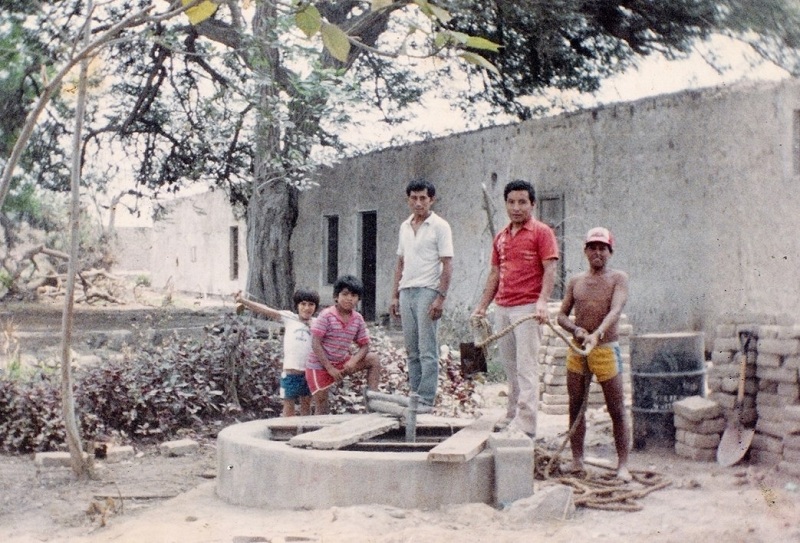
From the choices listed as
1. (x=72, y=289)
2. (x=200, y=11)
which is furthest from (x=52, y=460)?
(x=200, y=11)

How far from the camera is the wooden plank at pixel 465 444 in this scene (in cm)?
450

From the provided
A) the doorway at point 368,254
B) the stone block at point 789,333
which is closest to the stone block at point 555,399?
the stone block at point 789,333

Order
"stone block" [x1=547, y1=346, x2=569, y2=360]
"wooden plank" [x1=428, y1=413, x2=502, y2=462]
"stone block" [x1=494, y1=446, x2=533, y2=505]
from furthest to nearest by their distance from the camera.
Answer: "stone block" [x1=547, y1=346, x2=569, y2=360]
"stone block" [x1=494, y1=446, x2=533, y2=505]
"wooden plank" [x1=428, y1=413, x2=502, y2=462]

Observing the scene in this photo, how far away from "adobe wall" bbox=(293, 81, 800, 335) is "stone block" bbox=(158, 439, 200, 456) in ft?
17.1

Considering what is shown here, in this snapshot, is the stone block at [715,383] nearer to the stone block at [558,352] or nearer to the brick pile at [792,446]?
the brick pile at [792,446]

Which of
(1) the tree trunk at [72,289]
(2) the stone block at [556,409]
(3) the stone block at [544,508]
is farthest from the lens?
(2) the stone block at [556,409]

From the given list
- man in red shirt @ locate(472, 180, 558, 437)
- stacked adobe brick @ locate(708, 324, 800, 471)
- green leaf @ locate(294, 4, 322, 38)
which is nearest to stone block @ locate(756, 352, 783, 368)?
stacked adobe brick @ locate(708, 324, 800, 471)

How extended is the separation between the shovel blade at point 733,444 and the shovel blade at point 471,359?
1.55 metres

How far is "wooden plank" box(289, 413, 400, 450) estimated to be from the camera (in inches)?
191

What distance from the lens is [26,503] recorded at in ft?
17.1

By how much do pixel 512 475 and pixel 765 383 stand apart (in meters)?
1.98

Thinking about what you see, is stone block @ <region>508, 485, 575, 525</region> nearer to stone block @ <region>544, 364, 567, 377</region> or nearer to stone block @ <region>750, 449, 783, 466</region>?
stone block @ <region>750, 449, 783, 466</region>

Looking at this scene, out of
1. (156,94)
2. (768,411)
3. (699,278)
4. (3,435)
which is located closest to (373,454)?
(768,411)

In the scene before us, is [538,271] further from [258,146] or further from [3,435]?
[258,146]
